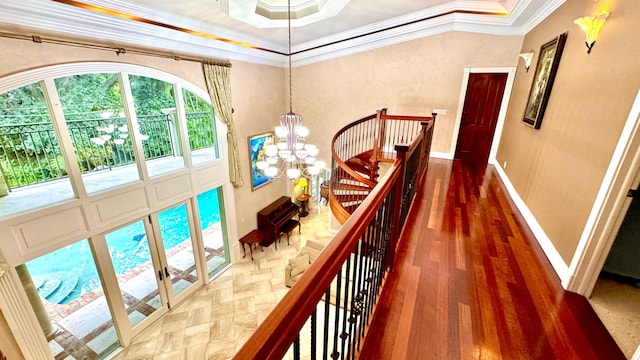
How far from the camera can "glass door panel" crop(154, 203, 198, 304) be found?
16.7 feet

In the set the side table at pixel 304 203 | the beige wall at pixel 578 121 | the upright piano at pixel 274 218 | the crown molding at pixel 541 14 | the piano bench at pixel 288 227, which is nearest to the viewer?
the beige wall at pixel 578 121

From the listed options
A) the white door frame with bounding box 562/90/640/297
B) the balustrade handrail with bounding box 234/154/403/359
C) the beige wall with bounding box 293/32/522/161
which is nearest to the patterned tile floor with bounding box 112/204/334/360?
the beige wall with bounding box 293/32/522/161

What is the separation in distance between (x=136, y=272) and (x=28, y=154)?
2.83 metres

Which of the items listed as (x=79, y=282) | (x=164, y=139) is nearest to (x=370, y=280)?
(x=164, y=139)

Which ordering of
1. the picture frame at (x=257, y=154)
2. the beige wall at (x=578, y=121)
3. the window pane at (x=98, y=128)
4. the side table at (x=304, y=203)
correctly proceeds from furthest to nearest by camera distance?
the side table at (x=304, y=203) < the picture frame at (x=257, y=154) < the window pane at (x=98, y=128) < the beige wall at (x=578, y=121)

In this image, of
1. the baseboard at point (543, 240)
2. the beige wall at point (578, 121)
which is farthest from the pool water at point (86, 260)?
the beige wall at point (578, 121)

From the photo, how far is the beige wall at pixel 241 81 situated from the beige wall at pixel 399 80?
102 cm

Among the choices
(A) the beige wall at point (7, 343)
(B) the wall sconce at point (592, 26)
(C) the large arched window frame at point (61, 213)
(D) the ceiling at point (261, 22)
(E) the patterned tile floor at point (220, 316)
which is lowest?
(E) the patterned tile floor at point (220, 316)

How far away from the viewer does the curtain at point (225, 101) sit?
16.8 ft

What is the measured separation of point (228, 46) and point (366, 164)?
160 inches

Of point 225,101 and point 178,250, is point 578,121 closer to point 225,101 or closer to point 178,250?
point 225,101

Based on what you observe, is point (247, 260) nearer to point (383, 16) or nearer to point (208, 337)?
point (208, 337)

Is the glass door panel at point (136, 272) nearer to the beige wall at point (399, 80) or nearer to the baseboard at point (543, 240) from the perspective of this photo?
the beige wall at point (399, 80)

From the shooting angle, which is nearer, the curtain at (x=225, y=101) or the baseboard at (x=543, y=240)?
the baseboard at (x=543, y=240)
